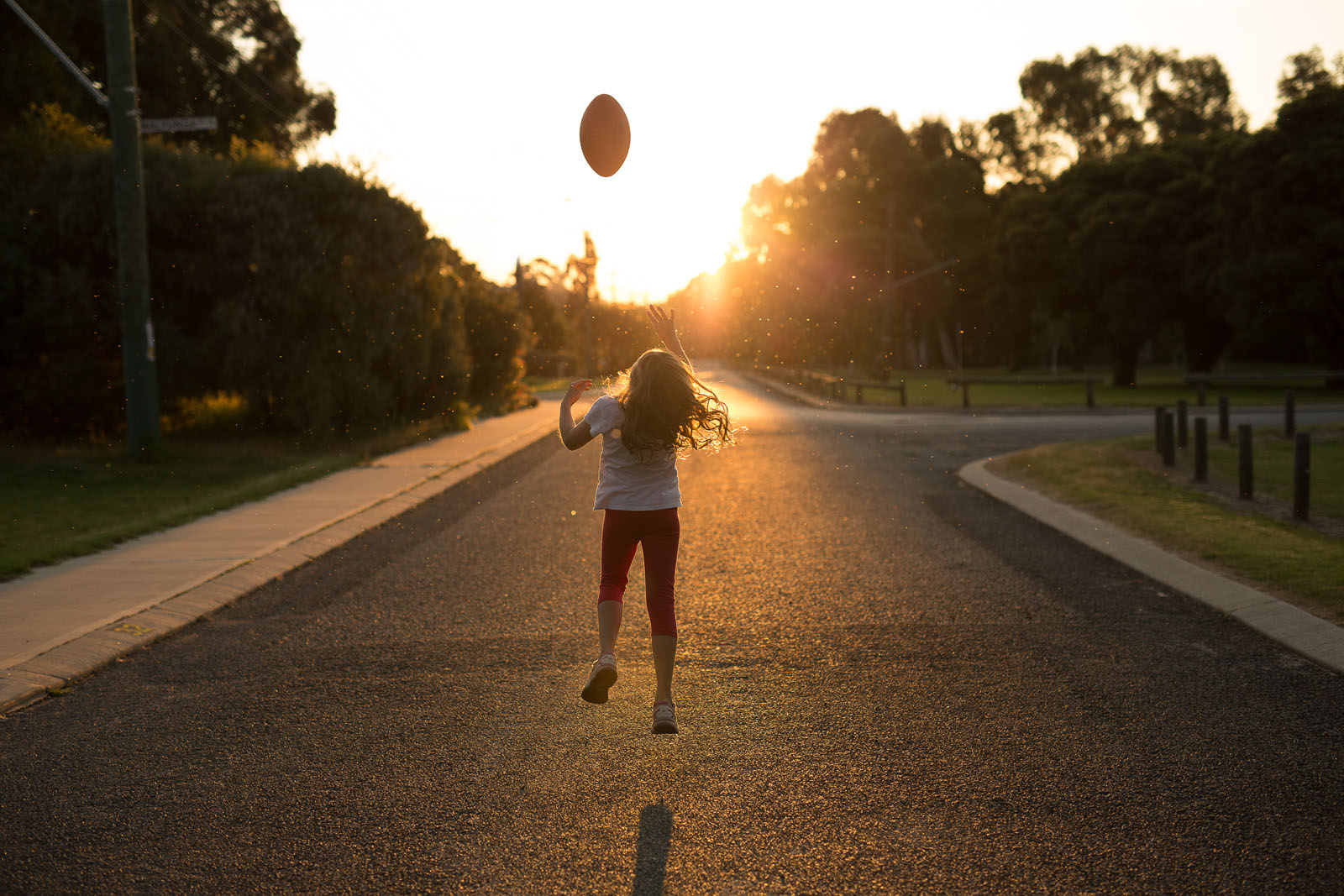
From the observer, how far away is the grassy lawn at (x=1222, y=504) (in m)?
7.94

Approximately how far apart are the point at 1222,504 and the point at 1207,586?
4.42 metres

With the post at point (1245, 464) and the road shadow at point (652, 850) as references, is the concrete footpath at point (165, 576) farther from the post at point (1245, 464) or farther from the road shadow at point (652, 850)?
the post at point (1245, 464)

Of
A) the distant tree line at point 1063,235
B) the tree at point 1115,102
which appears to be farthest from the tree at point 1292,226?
the tree at point 1115,102

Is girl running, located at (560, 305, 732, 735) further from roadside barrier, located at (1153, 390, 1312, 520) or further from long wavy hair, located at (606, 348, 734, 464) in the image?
roadside barrier, located at (1153, 390, 1312, 520)

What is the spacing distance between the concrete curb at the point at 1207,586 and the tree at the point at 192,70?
2529 cm

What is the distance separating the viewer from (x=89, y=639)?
661cm

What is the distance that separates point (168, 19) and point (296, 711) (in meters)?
33.6

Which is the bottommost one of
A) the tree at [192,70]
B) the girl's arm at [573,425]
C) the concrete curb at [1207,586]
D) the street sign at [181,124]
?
the concrete curb at [1207,586]

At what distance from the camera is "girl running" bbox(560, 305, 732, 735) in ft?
16.0

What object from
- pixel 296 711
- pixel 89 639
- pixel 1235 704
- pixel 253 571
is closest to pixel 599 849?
pixel 296 711

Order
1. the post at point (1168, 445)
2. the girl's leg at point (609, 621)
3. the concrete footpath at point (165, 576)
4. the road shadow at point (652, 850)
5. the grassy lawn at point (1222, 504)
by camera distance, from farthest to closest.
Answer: the post at point (1168, 445)
the grassy lawn at point (1222, 504)
the concrete footpath at point (165, 576)
the girl's leg at point (609, 621)
the road shadow at point (652, 850)

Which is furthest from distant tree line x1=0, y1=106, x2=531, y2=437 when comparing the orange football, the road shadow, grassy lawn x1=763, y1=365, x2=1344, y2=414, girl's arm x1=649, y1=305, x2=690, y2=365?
grassy lawn x1=763, y1=365, x2=1344, y2=414

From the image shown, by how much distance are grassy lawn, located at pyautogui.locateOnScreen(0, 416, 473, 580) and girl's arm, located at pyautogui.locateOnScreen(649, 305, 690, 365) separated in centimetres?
588

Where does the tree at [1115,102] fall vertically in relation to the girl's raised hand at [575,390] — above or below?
above
